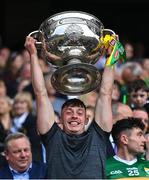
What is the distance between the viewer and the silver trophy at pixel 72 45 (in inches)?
299

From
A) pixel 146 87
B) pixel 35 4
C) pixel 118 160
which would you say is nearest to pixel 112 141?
pixel 118 160

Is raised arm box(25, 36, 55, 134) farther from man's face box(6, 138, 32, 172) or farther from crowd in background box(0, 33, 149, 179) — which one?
crowd in background box(0, 33, 149, 179)

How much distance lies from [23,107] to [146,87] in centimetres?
156

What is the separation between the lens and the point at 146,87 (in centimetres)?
1003

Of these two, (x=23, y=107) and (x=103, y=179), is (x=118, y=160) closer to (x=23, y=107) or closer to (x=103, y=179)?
(x=103, y=179)

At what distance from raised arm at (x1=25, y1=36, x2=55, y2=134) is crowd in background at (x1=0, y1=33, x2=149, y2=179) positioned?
1.09 metres

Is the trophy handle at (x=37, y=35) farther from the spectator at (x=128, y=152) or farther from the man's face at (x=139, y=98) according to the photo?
the man's face at (x=139, y=98)

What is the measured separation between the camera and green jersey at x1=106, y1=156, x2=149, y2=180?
314 inches

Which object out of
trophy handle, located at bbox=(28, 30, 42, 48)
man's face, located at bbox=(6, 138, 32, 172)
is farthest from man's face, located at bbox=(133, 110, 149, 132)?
trophy handle, located at bbox=(28, 30, 42, 48)

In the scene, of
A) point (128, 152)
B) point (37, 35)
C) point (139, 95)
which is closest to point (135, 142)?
point (128, 152)

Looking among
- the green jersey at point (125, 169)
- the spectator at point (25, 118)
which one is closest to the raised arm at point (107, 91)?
the green jersey at point (125, 169)

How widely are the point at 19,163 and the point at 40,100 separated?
0.99 metres

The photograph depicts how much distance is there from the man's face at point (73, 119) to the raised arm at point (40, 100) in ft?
0.47

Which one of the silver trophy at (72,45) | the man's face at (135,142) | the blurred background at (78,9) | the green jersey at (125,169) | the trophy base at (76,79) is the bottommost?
the blurred background at (78,9)
